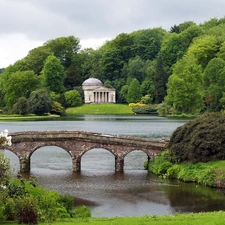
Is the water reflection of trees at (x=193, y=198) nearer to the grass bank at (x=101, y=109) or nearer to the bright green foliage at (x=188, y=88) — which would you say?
the bright green foliage at (x=188, y=88)

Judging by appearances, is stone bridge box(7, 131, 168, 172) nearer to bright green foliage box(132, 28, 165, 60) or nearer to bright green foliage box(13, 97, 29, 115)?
bright green foliage box(13, 97, 29, 115)

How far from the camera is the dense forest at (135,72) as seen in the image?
130 m

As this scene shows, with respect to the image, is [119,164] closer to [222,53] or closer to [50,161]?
[50,161]

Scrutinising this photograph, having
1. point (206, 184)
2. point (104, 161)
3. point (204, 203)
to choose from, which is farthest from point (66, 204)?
point (104, 161)

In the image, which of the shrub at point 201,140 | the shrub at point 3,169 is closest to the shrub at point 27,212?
the shrub at point 3,169

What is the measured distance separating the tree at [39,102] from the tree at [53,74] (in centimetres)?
2243

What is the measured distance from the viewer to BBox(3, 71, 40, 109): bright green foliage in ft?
483

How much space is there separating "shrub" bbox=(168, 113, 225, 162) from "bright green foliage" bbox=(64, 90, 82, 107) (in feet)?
354

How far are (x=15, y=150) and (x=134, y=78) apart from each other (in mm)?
111252

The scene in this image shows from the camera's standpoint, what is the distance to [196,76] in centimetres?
12912

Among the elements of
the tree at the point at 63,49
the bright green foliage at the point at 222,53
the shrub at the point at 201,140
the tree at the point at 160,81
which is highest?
the tree at the point at 63,49

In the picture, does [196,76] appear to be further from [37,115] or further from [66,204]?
[66,204]

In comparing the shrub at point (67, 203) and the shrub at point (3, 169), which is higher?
the shrub at point (3, 169)

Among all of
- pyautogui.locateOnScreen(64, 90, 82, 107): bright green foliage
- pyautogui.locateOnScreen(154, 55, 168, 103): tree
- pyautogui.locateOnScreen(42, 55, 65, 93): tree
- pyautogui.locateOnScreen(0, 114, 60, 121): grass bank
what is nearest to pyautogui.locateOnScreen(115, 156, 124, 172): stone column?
pyautogui.locateOnScreen(0, 114, 60, 121): grass bank
